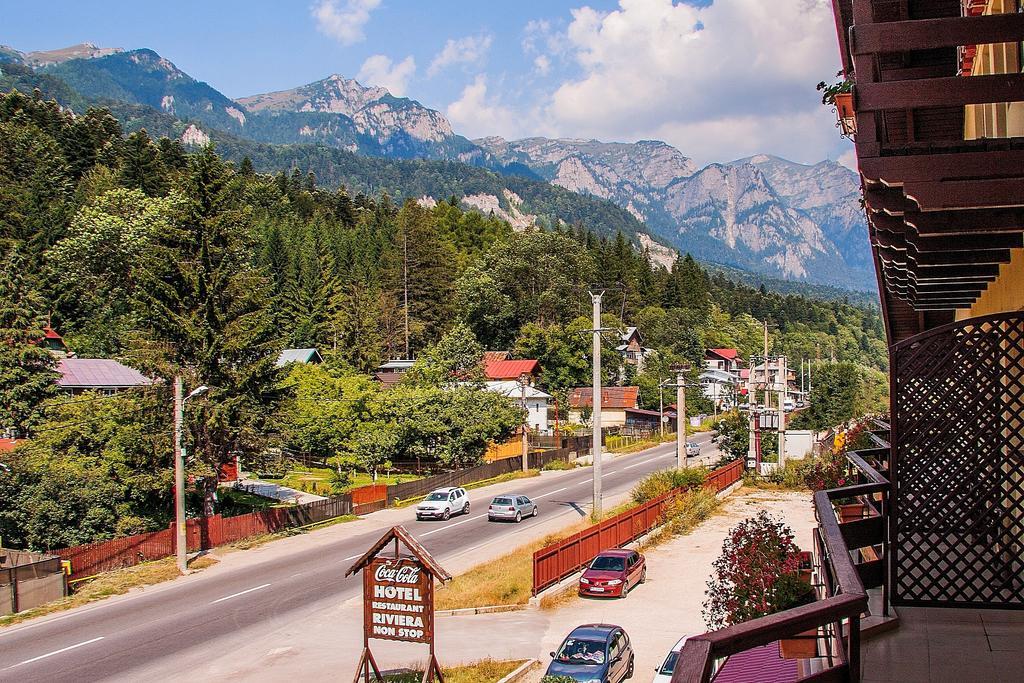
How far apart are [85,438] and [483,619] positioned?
2186 cm

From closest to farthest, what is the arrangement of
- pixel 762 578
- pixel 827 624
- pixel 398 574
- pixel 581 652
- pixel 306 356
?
pixel 827 624
pixel 762 578
pixel 581 652
pixel 398 574
pixel 306 356

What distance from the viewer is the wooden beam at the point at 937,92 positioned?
13.2 feet

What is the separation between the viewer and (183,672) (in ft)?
60.0

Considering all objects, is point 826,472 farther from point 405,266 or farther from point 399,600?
point 405,266

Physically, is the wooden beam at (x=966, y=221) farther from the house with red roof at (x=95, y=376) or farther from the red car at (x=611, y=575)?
the house with red roof at (x=95, y=376)

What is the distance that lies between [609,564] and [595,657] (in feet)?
27.9

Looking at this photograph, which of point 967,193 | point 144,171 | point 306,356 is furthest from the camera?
point 144,171

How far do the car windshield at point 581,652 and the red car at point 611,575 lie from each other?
23.9 feet

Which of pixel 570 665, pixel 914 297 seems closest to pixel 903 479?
pixel 914 297

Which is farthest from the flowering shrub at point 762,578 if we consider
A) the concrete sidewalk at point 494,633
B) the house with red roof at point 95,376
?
the house with red roof at point 95,376

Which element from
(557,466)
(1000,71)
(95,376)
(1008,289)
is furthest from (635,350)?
(1000,71)

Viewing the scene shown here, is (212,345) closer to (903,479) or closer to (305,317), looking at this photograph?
(903,479)

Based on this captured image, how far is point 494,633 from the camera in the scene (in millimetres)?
21266

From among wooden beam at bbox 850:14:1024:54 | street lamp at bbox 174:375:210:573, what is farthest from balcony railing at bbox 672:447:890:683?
street lamp at bbox 174:375:210:573
